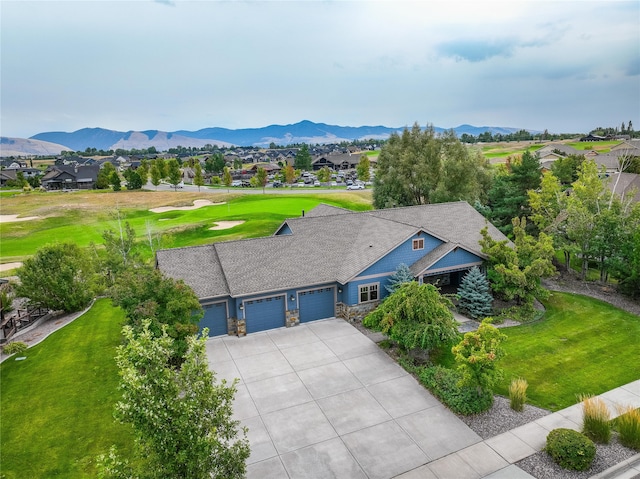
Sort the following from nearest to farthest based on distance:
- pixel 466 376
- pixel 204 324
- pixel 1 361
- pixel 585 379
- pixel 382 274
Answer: pixel 466 376 < pixel 585 379 < pixel 1 361 < pixel 204 324 < pixel 382 274

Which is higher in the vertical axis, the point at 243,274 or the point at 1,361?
the point at 243,274

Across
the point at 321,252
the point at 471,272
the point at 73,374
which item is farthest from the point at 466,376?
the point at 73,374

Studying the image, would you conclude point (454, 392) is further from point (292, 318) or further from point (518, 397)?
point (292, 318)

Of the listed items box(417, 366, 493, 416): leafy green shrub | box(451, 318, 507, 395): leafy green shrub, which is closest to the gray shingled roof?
box(417, 366, 493, 416): leafy green shrub

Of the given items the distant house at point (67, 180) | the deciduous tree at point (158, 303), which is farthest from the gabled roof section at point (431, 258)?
the distant house at point (67, 180)

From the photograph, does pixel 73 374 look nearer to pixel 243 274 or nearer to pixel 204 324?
pixel 204 324

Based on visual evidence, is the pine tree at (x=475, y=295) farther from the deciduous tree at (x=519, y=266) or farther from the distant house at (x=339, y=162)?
the distant house at (x=339, y=162)

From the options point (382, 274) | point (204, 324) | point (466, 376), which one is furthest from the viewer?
point (382, 274)

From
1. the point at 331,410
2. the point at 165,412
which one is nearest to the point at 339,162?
the point at 331,410
